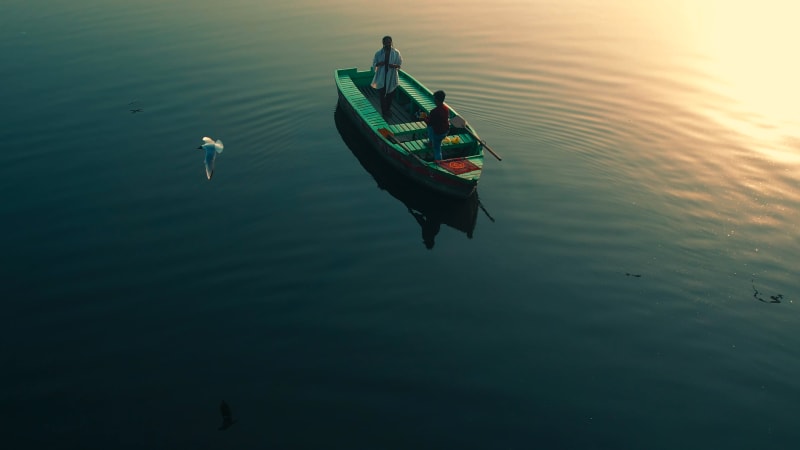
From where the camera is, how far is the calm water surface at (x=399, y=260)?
9.34m

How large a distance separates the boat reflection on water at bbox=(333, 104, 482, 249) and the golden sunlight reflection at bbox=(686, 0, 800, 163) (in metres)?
10.1

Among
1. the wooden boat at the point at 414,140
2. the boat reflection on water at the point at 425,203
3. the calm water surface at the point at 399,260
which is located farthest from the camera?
the wooden boat at the point at 414,140

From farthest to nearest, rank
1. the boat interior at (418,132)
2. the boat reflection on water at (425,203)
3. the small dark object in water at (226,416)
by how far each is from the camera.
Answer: the boat interior at (418,132), the boat reflection on water at (425,203), the small dark object in water at (226,416)

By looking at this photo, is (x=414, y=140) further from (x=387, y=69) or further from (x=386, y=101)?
(x=387, y=69)

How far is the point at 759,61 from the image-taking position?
904 inches

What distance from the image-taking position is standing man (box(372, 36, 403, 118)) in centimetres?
1728

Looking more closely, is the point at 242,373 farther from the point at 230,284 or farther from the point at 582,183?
the point at 582,183

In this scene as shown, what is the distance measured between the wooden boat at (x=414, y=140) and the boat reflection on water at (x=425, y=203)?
1.11 ft

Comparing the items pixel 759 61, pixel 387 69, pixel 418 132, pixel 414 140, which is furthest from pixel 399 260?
pixel 759 61

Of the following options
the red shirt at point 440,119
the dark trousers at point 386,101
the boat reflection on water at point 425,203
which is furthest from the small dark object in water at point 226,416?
the dark trousers at point 386,101

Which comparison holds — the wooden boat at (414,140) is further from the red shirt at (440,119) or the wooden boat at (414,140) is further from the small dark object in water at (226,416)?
the small dark object in water at (226,416)

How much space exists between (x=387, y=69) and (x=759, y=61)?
17009 mm

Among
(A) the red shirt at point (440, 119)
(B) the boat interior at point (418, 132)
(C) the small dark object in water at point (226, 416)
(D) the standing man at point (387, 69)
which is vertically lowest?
(C) the small dark object in water at point (226, 416)

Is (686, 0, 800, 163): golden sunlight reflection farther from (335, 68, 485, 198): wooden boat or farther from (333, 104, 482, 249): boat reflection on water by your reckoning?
(333, 104, 482, 249): boat reflection on water
